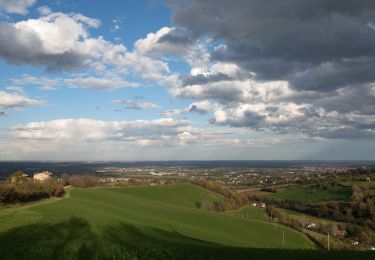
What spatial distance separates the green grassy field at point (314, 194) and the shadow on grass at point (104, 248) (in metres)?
113

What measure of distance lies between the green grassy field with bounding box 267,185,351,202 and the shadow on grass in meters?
113

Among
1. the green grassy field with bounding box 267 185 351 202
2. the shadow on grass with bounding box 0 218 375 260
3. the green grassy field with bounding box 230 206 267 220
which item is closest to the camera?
the shadow on grass with bounding box 0 218 375 260

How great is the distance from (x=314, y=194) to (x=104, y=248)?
5139 inches

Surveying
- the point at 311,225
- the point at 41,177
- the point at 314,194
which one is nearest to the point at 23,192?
the point at 41,177

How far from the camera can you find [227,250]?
33188mm

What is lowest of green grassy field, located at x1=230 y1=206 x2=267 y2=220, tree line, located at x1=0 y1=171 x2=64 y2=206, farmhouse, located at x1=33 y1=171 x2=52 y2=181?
green grassy field, located at x1=230 y1=206 x2=267 y2=220

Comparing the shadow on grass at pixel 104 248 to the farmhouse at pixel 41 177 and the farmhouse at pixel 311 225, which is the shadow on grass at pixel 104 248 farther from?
the farmhouse at pixel 311 225

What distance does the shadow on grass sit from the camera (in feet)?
94.5

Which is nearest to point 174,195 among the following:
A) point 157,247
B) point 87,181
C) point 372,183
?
point 87,181

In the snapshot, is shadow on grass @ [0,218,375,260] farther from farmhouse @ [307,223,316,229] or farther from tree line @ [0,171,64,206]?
farmhouse @ [307,223,316,229]

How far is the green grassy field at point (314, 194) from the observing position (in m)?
140

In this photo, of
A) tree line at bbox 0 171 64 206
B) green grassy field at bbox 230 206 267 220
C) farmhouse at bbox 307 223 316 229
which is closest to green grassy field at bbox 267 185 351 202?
green grassy field at bbox 230 206 267 220

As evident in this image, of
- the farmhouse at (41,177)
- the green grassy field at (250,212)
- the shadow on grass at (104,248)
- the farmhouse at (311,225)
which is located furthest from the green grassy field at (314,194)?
the shadow on grass at (104,248)

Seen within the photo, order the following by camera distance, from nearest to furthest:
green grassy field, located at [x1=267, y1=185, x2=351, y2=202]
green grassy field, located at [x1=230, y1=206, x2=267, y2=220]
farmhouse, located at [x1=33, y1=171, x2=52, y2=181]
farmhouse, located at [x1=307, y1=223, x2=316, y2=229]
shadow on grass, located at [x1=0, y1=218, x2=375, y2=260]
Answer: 1. shadow on grass, located at [x1=0, y1=218, x2=375, y2=260]
2. farmhouse, located at [x1=33, y1=171, x2=52, y2=181]
3. farmhouse, located at [x1=307, y1=223, x2=316, y2=229]
4. green grassy field, located at [x1=230, y1=206, x2=267, y2=220]
5. green grassy field, located at [x1=267, y1=185, x2=351, y2=202]
